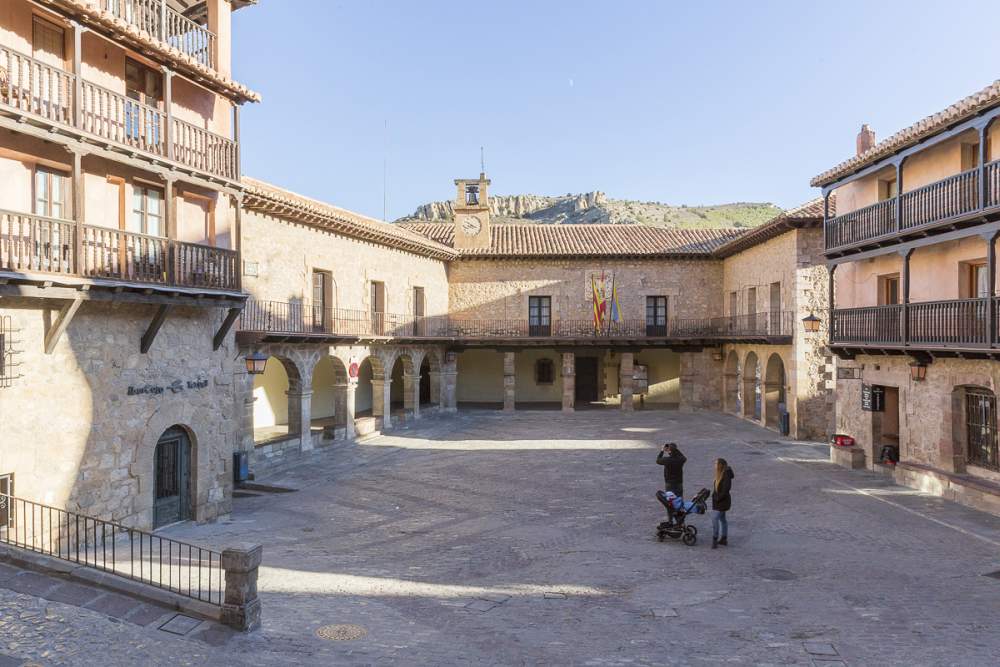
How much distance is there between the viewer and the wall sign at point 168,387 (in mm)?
11133

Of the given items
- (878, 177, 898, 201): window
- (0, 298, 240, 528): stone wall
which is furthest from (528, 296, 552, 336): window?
(0, 298, 240, 528): stone wall

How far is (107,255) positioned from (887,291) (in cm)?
1847

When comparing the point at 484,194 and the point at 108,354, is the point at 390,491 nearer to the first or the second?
the point at 108,354

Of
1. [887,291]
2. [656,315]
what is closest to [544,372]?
[656,315]

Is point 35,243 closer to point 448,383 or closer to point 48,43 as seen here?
point 48,43

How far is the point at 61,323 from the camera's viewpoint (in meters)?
9.56

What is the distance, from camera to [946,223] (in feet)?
44.4

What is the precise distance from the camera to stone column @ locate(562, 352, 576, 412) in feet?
100

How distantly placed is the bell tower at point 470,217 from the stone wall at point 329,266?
8.35 ft

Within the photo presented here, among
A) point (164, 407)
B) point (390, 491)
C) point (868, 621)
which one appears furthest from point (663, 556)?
point (164, 407)

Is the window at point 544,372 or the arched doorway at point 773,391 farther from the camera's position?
the window at point 544,372

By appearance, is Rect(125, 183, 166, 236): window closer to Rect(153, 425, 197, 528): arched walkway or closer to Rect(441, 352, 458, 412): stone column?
Rect(153, 425, 197, 528): arched walkway

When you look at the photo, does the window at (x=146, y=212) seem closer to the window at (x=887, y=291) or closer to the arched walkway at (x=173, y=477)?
the arched walkway at (x=173, y=477)

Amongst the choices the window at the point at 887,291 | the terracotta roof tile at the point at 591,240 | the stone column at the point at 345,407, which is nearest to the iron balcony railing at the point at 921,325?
the window at the point at 887,291
